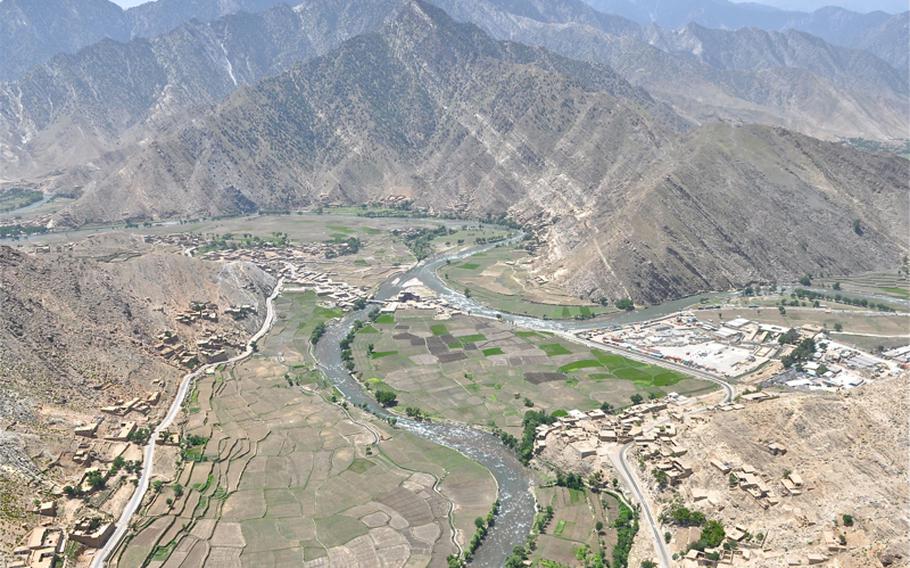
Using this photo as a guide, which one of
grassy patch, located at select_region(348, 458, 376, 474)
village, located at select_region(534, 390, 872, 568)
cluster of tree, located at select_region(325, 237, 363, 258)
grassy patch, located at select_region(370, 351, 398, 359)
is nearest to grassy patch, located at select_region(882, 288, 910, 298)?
village, located at select_region(534, 390, 872, 568)

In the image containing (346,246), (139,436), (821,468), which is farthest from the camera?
(346,246)

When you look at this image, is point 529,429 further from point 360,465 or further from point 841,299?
point 841,299

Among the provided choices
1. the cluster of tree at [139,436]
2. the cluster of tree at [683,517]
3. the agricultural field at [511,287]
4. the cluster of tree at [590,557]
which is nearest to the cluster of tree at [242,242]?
the agricultural field at [511,287]

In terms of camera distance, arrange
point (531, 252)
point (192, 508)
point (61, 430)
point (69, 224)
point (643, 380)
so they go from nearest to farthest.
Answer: point (192, 508) < point (61, 430) < point (643, 380) < point (531, 252) < point (69, 224)

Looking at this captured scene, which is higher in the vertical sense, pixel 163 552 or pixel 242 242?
pixel 242 242

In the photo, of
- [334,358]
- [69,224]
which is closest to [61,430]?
[334,358]

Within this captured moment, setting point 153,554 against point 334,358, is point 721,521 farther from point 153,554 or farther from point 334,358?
point 334,358

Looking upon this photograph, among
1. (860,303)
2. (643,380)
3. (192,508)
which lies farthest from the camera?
(860,303)

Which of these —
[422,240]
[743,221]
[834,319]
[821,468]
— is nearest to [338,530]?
[821,468]
